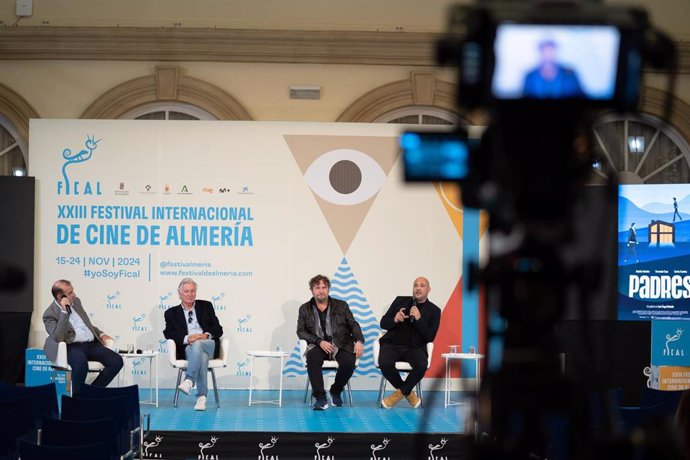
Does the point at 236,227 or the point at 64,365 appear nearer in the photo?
the point at 64,365

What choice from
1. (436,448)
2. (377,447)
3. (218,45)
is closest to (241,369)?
(377,447)

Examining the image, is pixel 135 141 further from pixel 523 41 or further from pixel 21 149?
pixel 523 41

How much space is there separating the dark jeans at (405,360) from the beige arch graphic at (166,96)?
366 centimetres

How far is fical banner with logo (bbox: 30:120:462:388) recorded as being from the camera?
32.6ft

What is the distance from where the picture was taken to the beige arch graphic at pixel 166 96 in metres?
11.1

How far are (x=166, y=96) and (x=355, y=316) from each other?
3.38 metres

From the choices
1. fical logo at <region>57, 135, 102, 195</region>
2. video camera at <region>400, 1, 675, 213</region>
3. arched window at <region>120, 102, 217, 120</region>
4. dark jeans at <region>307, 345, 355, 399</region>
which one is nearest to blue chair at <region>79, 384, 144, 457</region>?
dark jeans at <region>307, 345, 355, 399</region>

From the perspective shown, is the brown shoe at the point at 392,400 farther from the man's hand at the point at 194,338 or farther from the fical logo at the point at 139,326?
the fical logo at the point at 139,326

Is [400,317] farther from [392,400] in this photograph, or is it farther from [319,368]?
[319,368]

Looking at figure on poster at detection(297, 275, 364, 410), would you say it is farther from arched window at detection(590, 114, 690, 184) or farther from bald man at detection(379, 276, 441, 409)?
arched window at detection(590, 114, 690, 184)

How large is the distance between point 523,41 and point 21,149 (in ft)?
32.1

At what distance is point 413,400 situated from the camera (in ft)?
28.9

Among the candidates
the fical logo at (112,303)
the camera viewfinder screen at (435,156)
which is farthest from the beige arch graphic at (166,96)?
the camera viewfinder screen at (435,156)

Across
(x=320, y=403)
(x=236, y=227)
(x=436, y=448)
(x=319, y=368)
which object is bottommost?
(x=436, y=448)
